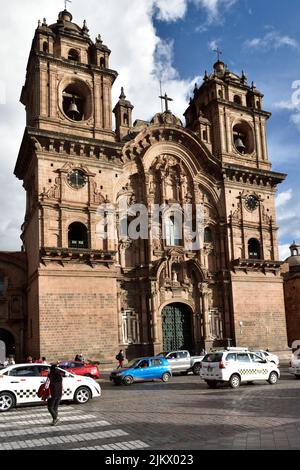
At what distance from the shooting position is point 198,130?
39094 mm

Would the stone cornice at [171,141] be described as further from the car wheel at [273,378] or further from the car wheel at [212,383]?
the car wheel at [273,378]

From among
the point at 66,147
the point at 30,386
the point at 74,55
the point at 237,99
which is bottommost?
the point at 30,386

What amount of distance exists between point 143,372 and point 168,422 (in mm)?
11820

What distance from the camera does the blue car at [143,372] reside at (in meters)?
23.5

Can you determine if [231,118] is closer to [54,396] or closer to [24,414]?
[24,414]

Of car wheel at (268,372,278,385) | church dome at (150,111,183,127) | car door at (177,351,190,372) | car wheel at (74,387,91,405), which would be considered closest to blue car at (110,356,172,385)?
car door at (177,351,190,372)

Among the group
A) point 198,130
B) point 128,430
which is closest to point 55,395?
point 128,430

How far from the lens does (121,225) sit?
33.8 metres

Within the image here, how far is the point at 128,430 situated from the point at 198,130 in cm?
3080

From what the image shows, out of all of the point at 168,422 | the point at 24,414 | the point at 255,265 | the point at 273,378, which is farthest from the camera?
the point at 255,265

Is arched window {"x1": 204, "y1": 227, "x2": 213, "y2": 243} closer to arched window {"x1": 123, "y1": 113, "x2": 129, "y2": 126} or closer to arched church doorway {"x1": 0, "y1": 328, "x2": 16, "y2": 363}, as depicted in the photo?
arched window {"x1": 123, "y1": 113, "x2": 129, "y2": 126}

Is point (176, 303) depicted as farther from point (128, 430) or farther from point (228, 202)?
point (128, 430)

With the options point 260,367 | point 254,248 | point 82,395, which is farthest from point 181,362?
point 254,248

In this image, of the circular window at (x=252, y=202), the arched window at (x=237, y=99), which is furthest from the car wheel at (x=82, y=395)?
the arched window at (x=237, y=99)
